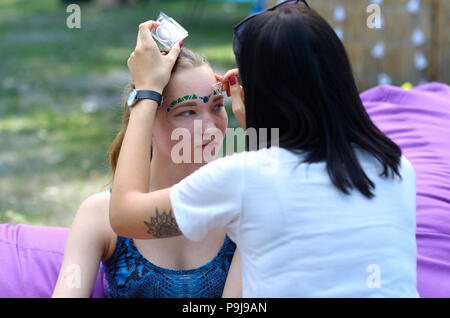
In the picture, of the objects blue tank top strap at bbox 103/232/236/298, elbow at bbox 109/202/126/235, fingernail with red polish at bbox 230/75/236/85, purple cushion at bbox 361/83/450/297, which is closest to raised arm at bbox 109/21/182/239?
elbow at bbox 109/202/126/235

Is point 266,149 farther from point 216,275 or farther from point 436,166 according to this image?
point 436,166

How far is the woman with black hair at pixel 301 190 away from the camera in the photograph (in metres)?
1.67

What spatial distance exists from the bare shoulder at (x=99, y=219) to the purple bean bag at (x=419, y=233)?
1.79 ft

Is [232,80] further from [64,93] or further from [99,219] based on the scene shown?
[64,93]

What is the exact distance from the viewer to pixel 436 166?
121 inches

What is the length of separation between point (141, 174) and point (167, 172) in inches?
17.3

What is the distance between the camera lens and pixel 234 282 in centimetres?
202

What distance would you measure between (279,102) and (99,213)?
795 mm

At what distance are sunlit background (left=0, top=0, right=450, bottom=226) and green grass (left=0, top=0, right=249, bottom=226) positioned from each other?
1 centimetres

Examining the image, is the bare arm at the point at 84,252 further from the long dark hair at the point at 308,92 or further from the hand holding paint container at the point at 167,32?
the long dark hair at the point at 308,92

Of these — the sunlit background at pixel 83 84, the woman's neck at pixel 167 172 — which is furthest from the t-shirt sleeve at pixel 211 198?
the sunlit background at pixel 83 84

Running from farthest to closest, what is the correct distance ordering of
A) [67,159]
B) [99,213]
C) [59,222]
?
[67,159]
[59,222]
[99,213]

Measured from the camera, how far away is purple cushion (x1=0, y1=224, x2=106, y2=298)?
269cm
